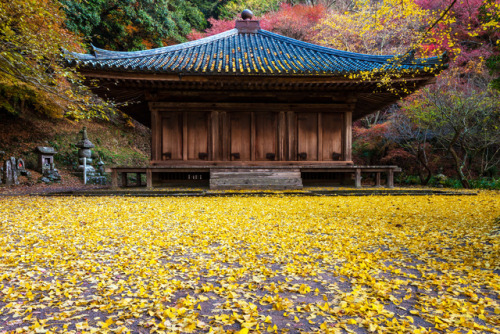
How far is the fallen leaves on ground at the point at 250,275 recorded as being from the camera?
1.74 m

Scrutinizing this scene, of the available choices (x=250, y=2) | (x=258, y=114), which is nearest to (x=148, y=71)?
(x=258, y=114)

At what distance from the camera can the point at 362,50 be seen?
64.0 feet

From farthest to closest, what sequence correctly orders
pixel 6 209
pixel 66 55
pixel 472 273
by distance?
pixel 66 55 → pixel 6 209 → pixel 472 273

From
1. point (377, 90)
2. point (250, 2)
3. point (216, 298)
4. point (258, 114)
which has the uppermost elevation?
point (250, 2)

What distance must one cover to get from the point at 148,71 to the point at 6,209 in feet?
16.9

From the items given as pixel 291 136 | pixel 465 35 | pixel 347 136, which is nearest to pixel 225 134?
pixel 291 136

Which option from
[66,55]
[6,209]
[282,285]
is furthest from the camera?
[66,55]

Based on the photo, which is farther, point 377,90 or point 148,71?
point 377,90

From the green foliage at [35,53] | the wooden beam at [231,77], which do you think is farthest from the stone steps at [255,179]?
the green foliage at [35,53]

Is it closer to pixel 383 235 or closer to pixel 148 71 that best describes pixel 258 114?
pixel 148 71

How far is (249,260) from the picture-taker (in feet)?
9.37

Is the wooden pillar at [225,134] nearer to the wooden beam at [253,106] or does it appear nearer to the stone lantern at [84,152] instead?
the wooden beam at [253,106]

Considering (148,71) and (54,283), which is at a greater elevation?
(148,71)

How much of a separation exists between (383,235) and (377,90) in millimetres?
7579
